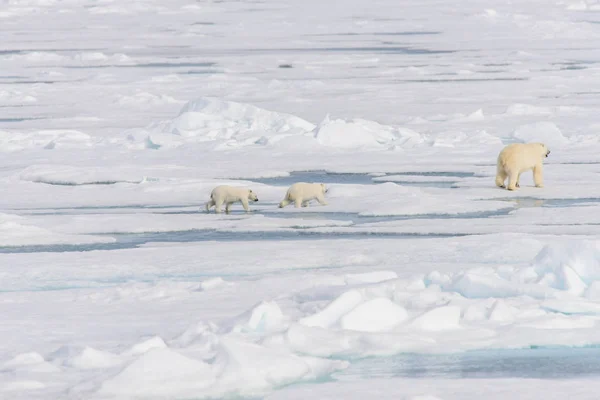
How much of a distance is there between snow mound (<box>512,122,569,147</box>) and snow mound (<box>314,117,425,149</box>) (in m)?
1.15

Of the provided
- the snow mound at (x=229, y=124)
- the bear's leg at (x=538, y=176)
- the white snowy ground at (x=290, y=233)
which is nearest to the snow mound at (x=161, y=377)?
the white snowy ground at (x=290, y=233)

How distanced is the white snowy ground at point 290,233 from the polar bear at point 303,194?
11 cm

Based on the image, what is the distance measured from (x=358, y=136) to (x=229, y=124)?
221cm

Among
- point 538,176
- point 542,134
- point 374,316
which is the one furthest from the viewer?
point 542,134

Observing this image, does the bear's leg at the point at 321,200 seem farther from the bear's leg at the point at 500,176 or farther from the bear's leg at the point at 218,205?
the bear's leg at the point at 500,176

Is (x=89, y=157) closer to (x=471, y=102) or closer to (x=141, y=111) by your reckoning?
(x=141, y=111)

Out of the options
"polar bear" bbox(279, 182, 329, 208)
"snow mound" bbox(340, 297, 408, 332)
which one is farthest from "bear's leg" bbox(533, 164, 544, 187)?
"snow mound" bbox(340, 297, 408, 332)

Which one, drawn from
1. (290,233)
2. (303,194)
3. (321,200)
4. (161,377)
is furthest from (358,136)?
(161,377)

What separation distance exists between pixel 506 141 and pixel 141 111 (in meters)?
6.32

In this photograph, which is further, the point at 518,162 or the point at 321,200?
the point at 518,162

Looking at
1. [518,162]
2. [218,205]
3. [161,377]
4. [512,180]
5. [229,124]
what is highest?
[229,124]

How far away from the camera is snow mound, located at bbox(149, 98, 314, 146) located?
15.3m

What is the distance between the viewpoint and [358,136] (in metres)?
14.5

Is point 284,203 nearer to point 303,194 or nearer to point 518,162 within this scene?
point 303,194
